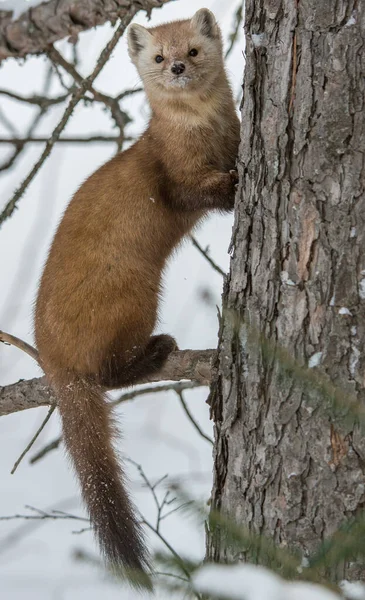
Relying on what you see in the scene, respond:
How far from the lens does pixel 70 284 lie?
312 cm

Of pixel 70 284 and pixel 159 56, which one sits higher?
pixel 159 56

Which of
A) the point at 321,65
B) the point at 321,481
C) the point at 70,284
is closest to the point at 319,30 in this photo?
the point at 321,65

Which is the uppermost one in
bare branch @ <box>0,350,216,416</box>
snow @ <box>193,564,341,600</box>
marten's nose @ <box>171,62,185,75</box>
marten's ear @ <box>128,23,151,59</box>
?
marten's ear @ <box>128,23,151,59</box>

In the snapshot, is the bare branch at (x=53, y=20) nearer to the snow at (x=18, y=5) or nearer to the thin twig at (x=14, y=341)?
the snow at (x=18, y=5)

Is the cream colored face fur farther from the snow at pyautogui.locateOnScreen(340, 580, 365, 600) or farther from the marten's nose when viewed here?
the snow at pyautogui.locateOnScreen(340, 580, 365, 600)

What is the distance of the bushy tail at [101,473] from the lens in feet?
8.36

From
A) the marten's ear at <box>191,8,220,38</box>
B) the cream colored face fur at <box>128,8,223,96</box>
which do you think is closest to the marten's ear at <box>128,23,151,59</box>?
the cream colored face fur at <box>128,8,223,96</box>

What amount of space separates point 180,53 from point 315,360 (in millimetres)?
1931

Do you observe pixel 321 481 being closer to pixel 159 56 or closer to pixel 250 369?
pixel 250 369

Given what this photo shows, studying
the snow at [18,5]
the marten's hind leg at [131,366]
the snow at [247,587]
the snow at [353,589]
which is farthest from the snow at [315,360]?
the snow at [18,5]

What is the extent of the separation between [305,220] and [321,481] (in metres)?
0.60

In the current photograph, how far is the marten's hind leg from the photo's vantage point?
3102 millimetres

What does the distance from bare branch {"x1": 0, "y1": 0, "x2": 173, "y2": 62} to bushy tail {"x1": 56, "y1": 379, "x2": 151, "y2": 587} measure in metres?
1.33

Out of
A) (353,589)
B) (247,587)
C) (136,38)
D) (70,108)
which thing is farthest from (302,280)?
(136,38)
